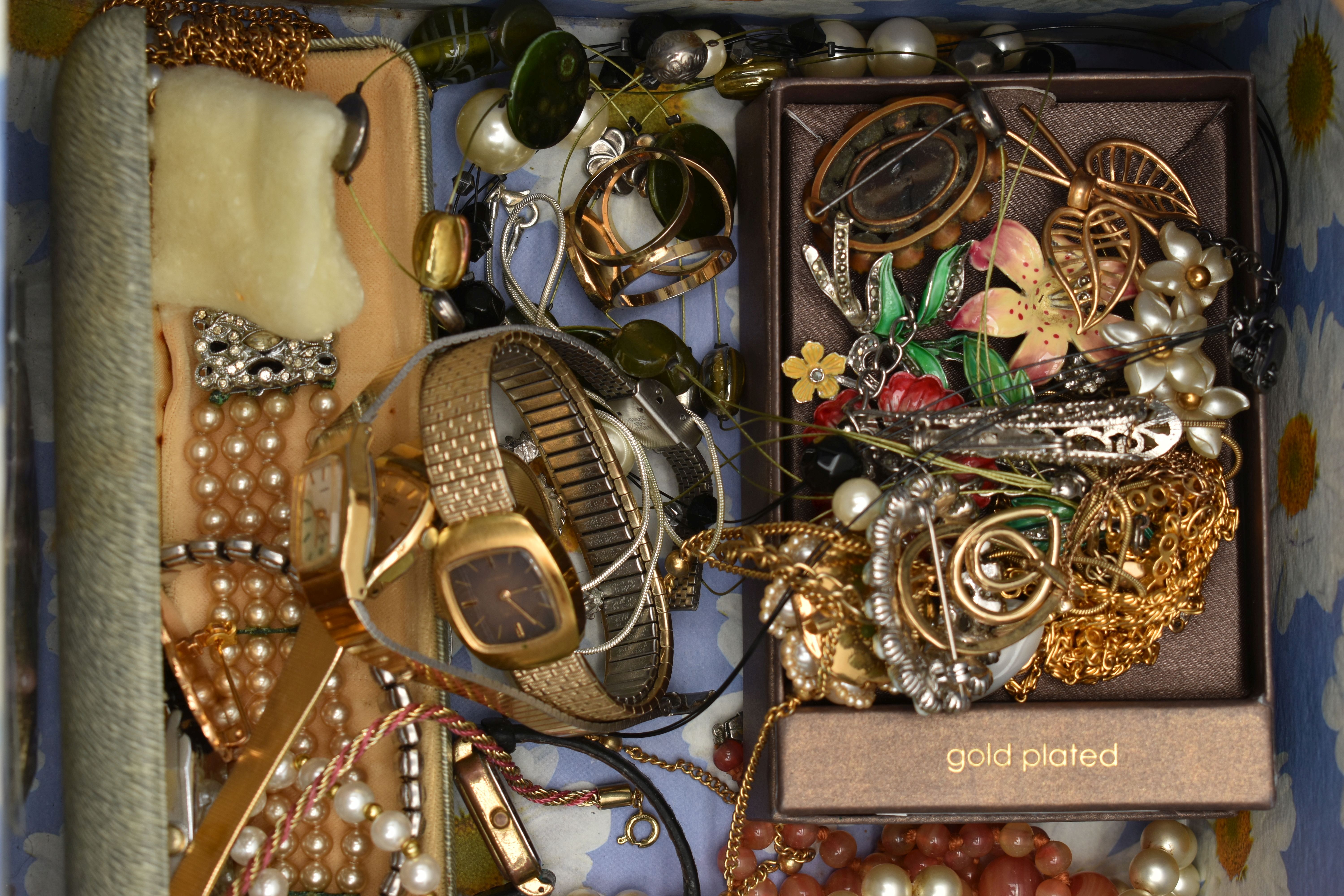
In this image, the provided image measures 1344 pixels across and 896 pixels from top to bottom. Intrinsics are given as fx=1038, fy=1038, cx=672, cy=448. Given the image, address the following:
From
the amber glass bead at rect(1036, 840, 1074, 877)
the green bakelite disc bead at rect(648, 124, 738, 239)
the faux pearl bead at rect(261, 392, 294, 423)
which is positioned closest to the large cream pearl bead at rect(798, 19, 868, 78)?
the green bakelite disc bead at rect(648, 124, 738, 239)

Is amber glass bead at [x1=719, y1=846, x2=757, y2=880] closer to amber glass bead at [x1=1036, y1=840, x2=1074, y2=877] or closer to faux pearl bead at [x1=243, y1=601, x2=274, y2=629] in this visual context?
amber glass bead at [x1=1036, y1=840, x2=1074, y2=877]

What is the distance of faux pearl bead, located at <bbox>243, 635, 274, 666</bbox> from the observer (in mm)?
1000

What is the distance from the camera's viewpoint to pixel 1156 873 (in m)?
1.09

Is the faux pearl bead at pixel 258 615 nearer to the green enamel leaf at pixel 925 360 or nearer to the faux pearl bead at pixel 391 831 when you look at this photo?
the faux pearl bead at pixel 391 831

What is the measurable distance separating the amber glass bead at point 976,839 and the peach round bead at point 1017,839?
2cm

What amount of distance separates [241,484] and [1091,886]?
0.98 metres

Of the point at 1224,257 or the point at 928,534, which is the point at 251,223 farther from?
the point at 1224,257

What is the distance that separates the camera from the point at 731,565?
1.03 m

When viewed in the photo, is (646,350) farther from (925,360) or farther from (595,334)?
(925,360)

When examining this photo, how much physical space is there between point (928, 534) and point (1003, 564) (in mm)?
127

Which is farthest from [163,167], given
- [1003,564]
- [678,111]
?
[1003,564]

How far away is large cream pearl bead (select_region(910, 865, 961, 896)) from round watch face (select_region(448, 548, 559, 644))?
506 millimetres

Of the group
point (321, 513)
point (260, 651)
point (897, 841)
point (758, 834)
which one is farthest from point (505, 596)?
point (897, 841)

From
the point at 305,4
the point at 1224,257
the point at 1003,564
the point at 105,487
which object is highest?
the point at 305,4
